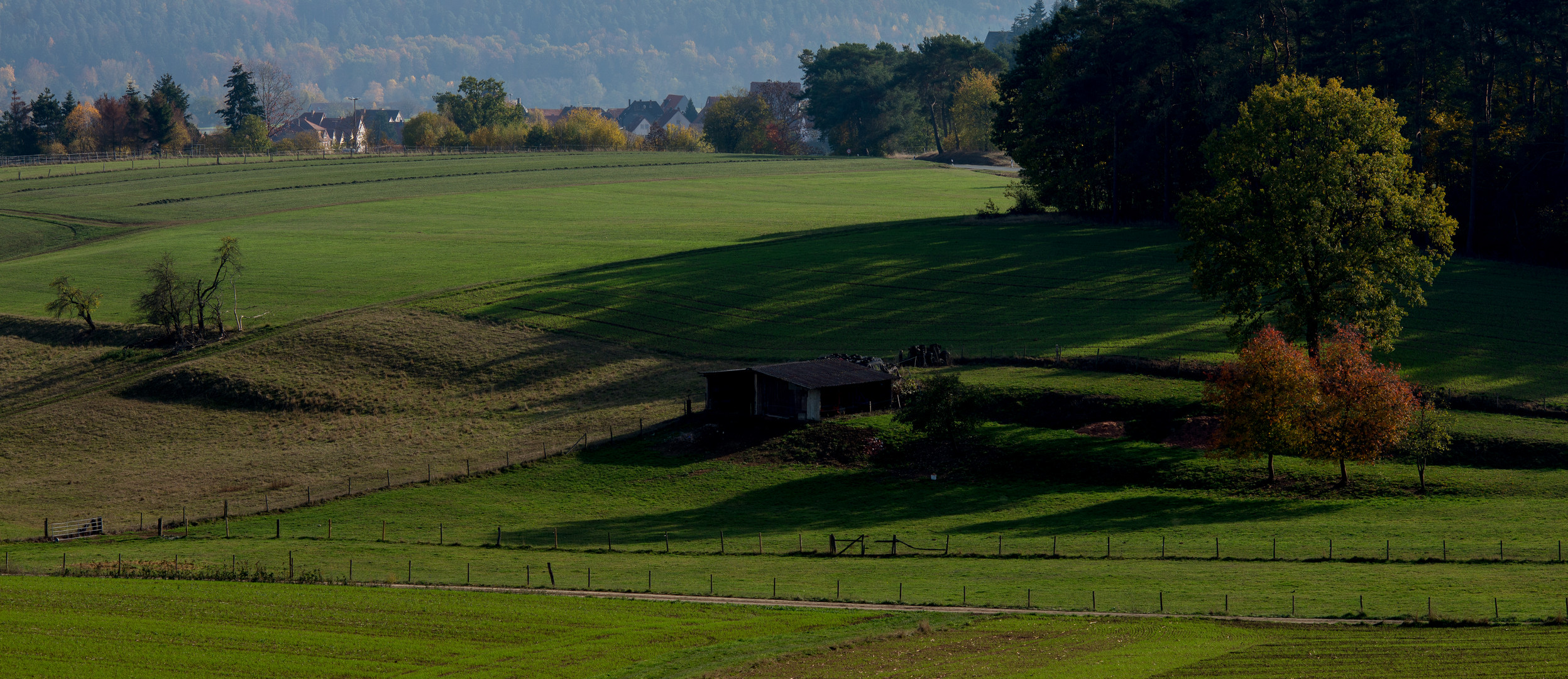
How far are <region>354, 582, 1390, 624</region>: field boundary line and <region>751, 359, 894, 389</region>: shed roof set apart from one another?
25.5 metres

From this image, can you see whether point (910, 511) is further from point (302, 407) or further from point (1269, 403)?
point (302, 407)

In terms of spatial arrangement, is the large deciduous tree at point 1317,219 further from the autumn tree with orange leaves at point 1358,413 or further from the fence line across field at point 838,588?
the fence line across field at point 838,588

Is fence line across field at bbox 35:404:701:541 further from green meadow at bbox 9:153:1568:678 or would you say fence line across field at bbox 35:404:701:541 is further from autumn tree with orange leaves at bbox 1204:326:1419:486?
autumn tree with orange leaves at bbox 1204:326:1419:486

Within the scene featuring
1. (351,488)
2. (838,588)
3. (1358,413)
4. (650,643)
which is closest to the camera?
(650,643)

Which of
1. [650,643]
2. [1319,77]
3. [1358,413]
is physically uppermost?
[1319,77]

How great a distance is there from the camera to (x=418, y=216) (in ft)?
457

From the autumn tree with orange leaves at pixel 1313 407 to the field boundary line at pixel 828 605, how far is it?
Answer: 19555 millimetres

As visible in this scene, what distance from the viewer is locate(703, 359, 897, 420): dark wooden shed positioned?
68.4 m

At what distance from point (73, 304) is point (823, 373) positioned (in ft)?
191

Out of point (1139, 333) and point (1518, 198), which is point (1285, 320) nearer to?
point (1139, 333)

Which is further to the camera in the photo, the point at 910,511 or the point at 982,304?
the point at 982,304


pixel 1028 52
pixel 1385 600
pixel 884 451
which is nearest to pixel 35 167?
pixel 1028 52

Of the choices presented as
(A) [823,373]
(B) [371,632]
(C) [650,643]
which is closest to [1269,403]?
(A) [823,373]

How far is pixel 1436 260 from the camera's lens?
89.1 m
